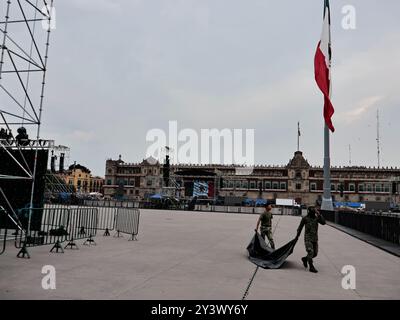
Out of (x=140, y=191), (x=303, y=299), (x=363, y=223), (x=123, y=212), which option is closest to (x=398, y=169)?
(x=140, y=191)

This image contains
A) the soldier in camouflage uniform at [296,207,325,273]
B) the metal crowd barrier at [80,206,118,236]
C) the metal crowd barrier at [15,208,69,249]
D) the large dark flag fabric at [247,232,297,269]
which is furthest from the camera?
the metal crowd barrier at [80,206,118,236]

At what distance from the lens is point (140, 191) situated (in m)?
100

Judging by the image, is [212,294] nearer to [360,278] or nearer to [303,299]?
[303,299]

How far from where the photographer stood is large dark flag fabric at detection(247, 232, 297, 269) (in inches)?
346

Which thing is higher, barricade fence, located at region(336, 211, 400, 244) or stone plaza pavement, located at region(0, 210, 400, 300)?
barricade fence, located at region(336, 211, 400, 244)

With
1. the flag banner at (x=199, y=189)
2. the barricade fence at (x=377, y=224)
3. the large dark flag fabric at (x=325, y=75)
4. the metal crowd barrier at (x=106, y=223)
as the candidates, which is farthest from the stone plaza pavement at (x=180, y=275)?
the flag banner at (x=199, y=189)

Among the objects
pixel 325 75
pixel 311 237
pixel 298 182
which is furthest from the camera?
pixel 298 182

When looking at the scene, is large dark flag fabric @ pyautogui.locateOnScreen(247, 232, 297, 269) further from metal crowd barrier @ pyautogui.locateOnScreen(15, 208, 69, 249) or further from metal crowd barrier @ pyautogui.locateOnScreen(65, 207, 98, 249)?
metal crowd barrier @ pyautogui.locateOnScreen(15, 208, 69, 249)

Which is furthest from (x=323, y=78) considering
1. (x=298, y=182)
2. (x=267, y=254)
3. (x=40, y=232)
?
(x=298, y=182)

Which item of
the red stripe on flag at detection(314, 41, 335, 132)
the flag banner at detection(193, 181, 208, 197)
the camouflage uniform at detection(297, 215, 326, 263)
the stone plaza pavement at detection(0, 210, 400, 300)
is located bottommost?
the stone plaza pavement at detection(0, 210, 400, 300)

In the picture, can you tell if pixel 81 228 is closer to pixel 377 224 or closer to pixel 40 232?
pixel 40 232

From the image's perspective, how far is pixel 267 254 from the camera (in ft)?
30.9

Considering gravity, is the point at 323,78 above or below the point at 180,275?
above

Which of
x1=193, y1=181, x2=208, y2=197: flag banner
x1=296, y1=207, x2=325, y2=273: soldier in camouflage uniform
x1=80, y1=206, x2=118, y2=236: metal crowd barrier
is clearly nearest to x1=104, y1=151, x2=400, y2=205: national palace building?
x1=193, y1=181, x2=208, y2=197: flag banner
